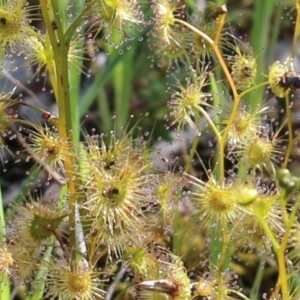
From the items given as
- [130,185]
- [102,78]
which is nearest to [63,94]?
[130,185]

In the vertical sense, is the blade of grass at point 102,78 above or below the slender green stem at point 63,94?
below

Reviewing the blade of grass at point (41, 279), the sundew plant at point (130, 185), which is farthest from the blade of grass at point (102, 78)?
the blade of grass at point (41, 279)

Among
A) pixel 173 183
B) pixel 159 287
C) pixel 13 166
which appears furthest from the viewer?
pixel 13 166

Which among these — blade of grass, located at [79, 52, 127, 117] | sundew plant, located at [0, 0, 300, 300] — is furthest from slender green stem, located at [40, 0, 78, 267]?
blade of grass, located at [79, 52, 127, 117]

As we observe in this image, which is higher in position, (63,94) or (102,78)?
(63,94)

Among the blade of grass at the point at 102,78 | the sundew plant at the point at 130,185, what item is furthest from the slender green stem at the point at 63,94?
the blade of grass at the point at 102,78

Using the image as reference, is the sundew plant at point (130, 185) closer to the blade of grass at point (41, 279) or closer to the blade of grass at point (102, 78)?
the blade of grass at point (41, 279)

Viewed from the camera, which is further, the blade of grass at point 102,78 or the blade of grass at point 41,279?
the blade of grass at point 102,78

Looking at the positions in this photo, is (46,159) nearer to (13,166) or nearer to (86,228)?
(86,228)

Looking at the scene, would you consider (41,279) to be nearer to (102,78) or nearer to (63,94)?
(63,94)

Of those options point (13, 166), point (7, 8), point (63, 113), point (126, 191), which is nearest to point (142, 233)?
point (126, 191)

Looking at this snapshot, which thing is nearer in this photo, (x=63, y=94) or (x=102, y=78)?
(x=63, y=94)
